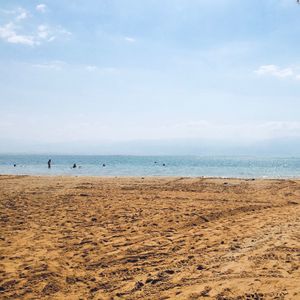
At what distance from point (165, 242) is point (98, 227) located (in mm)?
2942

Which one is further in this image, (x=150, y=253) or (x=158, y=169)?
(x=158, y=169)

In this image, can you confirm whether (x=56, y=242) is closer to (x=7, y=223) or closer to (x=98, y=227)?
(x=98, y=227)

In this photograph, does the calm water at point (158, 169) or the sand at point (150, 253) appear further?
the calm water at point (158, 169)

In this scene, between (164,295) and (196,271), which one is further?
(196,271)

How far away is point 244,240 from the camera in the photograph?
8.66 m

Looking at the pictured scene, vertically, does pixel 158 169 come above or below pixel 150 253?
below

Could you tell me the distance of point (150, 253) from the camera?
8023 millimetres

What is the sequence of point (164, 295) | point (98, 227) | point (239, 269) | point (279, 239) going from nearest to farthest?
point (164, 295), point (239, 269), point (279, 239), point (98, 227)

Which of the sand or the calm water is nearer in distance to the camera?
the sand

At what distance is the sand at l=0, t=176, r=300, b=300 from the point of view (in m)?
5.96

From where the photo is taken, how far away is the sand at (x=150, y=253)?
19.6 feet

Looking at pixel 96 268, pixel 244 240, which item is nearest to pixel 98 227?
pixel 96 268

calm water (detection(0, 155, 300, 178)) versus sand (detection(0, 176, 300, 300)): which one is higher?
sand (detection(0, 176, 300, 300))

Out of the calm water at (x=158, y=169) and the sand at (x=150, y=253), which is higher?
the sand at (x=150, y=253)
